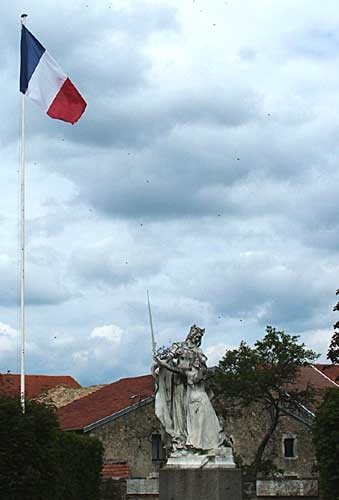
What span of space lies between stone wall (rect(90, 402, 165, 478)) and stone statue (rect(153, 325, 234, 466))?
2420 centimetres

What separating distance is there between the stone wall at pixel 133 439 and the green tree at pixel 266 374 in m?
3.56

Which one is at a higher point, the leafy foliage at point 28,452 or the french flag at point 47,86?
the french flag at point 47,86

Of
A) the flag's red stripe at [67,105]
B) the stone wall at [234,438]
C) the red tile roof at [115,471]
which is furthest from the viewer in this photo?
the stone wall at [234,438]

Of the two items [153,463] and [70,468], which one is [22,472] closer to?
[70,468]

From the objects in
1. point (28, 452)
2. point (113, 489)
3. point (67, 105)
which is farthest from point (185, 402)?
point (113, 489)

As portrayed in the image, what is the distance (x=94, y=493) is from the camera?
27094 millimetres

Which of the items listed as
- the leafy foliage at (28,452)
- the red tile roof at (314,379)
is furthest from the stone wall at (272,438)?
the leafy foliage at (28,452)

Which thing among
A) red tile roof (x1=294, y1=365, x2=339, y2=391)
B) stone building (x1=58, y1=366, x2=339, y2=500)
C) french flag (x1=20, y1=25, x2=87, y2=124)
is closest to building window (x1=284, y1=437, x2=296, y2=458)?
stone building (x1=58, y1=366, x2=339, y2=500)

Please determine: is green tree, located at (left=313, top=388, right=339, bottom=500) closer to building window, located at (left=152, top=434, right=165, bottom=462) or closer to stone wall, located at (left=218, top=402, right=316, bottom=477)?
building window, located at (left=152, top=434, right=165, bottom=462)

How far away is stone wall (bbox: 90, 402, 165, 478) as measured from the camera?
39875mm

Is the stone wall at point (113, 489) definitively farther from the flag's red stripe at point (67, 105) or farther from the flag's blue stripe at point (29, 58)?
the flag's blue stripe at point (29, 58)

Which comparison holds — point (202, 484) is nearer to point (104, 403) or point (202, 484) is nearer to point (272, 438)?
point (104, 403)

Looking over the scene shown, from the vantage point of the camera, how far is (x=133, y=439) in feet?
133

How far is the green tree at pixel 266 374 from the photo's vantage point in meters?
40.3
